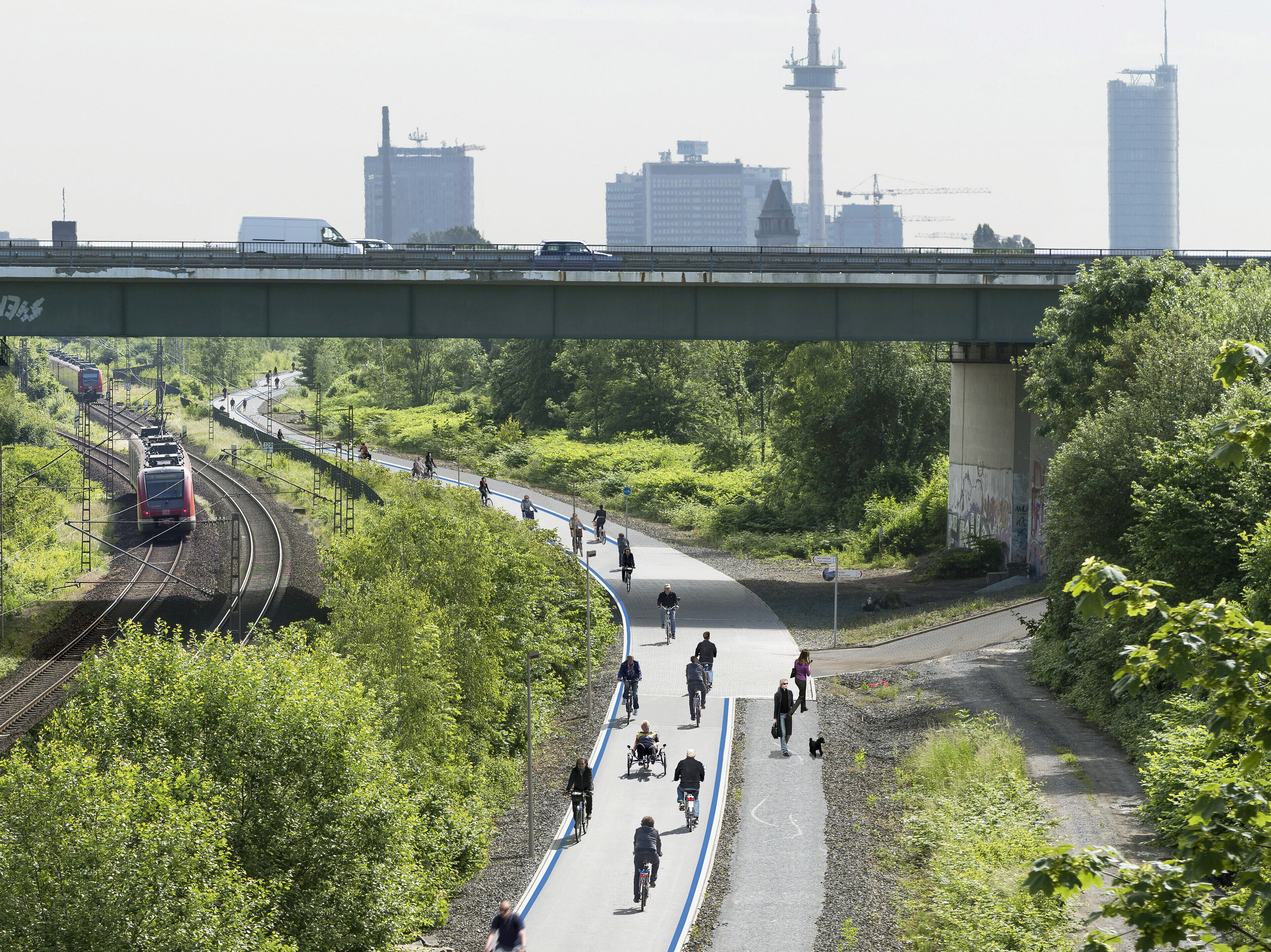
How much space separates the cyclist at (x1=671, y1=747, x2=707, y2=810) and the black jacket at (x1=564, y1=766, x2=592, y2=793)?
141 cm

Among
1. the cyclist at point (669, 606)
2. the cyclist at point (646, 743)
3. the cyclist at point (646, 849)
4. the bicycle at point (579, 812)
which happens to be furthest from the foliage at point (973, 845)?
the cyclist at point (669, 606)

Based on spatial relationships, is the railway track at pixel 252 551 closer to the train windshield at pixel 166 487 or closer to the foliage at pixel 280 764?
the train windshield at pixel 166 487

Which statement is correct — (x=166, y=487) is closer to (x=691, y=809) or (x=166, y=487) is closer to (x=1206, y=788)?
(x=691, y=809)

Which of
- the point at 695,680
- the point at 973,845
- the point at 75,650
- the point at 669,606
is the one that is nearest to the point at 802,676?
the point at 695,680

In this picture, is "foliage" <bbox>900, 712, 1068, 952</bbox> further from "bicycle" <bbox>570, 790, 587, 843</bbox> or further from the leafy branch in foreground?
the leafy branch in foreground

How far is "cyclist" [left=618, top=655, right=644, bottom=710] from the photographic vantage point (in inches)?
1051

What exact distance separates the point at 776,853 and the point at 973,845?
3.39 meters

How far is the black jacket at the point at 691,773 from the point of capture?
2106 centimetres

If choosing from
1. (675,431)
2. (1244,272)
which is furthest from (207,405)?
(1244,272)

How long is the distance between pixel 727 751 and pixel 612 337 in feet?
51.9

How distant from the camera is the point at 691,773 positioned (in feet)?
69.2

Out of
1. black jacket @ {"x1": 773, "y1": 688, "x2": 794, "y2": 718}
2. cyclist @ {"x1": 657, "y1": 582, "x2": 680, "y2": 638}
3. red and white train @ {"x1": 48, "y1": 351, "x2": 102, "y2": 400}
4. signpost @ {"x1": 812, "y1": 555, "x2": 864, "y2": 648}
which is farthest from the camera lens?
red and white train @ {"x1": 48, "y1": 351, "x2": 102, "y2": 400}

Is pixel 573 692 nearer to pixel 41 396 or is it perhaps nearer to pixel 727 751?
pixel 727 751

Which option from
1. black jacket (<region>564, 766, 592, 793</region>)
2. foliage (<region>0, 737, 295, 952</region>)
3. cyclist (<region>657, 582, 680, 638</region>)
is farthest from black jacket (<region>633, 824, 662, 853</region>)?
cyclist (<region>657, 582, 680, 638</region>)
